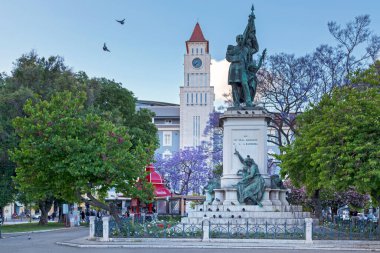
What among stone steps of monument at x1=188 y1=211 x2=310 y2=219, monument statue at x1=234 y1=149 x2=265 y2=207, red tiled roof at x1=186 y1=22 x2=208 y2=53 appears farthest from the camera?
red tiled roof at x1=186 y1=22 x2=208 y2=53

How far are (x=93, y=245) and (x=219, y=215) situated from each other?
18.3 feet

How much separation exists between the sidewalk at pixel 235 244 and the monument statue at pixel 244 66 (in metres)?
8.15

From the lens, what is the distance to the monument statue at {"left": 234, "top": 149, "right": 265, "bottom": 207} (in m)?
24.8

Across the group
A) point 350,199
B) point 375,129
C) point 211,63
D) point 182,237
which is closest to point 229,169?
point 182,237

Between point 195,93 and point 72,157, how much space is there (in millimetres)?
84116

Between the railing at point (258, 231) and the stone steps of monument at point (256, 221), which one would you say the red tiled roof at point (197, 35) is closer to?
the stone steps of monument at point (256, 221)

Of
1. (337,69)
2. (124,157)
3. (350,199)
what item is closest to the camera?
(124,157)

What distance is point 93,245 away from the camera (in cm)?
2192

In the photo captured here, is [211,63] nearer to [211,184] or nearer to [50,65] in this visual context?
[50,65]

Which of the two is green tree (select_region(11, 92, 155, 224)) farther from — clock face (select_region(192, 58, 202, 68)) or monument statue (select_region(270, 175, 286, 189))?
clock face (select_region(192, 58, 202, 68))

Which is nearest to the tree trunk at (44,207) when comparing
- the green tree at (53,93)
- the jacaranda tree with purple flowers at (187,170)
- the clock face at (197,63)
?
the green tree at (53,93)

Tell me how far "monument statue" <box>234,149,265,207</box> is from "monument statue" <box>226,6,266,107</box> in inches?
Result: 139

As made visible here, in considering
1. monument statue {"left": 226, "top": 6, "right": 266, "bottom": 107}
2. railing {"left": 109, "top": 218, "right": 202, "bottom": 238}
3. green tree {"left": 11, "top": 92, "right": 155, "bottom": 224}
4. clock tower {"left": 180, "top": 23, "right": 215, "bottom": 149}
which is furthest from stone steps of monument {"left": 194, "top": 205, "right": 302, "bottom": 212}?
clock tower {"left": 180, "top": 23, "right": 215, "bottom": 149}

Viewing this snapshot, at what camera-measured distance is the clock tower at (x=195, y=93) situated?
104244 millimetres
